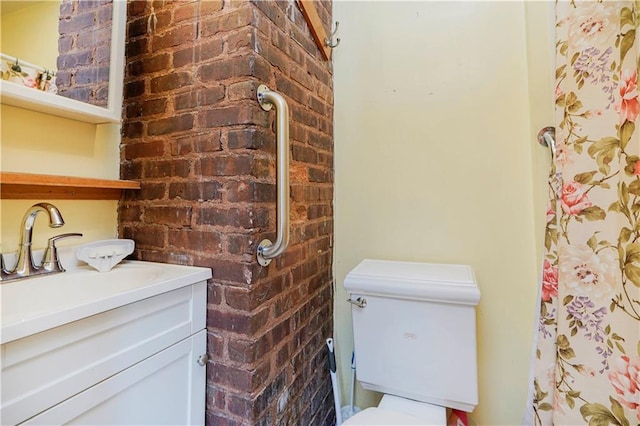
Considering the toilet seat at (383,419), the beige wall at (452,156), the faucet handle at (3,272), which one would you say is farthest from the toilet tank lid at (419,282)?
the faucet handle at (3,272)

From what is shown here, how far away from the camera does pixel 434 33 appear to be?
1.32 meters

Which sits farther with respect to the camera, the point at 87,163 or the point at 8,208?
the point at 87,163

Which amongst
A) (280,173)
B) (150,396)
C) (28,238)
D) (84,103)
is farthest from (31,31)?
(150,396)

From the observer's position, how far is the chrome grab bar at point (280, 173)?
33.0 inches

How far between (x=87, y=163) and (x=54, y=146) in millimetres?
96

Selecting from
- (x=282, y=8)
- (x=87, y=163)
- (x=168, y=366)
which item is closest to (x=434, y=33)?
(x=282, y=8)

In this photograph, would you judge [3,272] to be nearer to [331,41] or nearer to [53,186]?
[53,186]

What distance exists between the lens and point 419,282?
1.05 m

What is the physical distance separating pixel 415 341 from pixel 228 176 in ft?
2.82

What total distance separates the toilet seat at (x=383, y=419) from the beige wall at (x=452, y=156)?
1.34ft

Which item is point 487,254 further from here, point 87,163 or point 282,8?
point 87,163

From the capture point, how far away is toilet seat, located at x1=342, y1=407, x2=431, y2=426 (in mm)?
957

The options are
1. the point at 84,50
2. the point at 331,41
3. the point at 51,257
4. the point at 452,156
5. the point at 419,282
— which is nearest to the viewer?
the point at 51,257

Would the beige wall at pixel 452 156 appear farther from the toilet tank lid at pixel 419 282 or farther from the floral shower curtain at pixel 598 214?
the floral shower curtain at pixel 598 214
